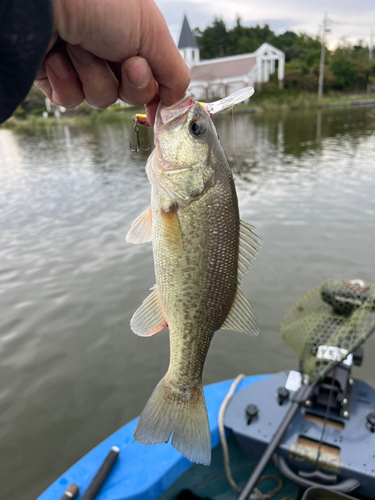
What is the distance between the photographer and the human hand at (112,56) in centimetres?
112

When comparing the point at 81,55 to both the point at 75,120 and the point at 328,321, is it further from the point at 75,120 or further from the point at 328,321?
the point at 75,120

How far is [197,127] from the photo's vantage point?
1.61 meters

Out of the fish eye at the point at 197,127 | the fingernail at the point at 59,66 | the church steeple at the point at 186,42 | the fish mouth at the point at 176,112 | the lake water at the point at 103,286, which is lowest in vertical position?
the lake water at the point at 103,286

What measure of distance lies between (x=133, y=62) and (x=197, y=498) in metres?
3.15

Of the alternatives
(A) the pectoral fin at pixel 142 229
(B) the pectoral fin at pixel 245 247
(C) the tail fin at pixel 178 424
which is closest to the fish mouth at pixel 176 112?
(A) the pectoral fin at pixel 142 229

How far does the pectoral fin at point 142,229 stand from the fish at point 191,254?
0.19ft

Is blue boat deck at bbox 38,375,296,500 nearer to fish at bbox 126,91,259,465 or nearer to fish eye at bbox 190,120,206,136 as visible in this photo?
fish at bbox 126,91,259,465

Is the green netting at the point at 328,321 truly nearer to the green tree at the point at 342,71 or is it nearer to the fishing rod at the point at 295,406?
the fishing rod at the point at 295,406

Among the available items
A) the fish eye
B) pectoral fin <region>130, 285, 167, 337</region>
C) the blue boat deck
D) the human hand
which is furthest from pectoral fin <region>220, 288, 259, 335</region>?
the blue boat deck

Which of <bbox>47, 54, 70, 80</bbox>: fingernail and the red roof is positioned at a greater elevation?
the red roof

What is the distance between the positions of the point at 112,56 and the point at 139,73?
0.41 feet

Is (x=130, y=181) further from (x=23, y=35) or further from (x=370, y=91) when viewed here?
(x=370, y=91)

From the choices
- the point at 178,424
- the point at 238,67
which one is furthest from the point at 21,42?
the point at 238,67

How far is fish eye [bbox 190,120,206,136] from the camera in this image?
160 centimetres
